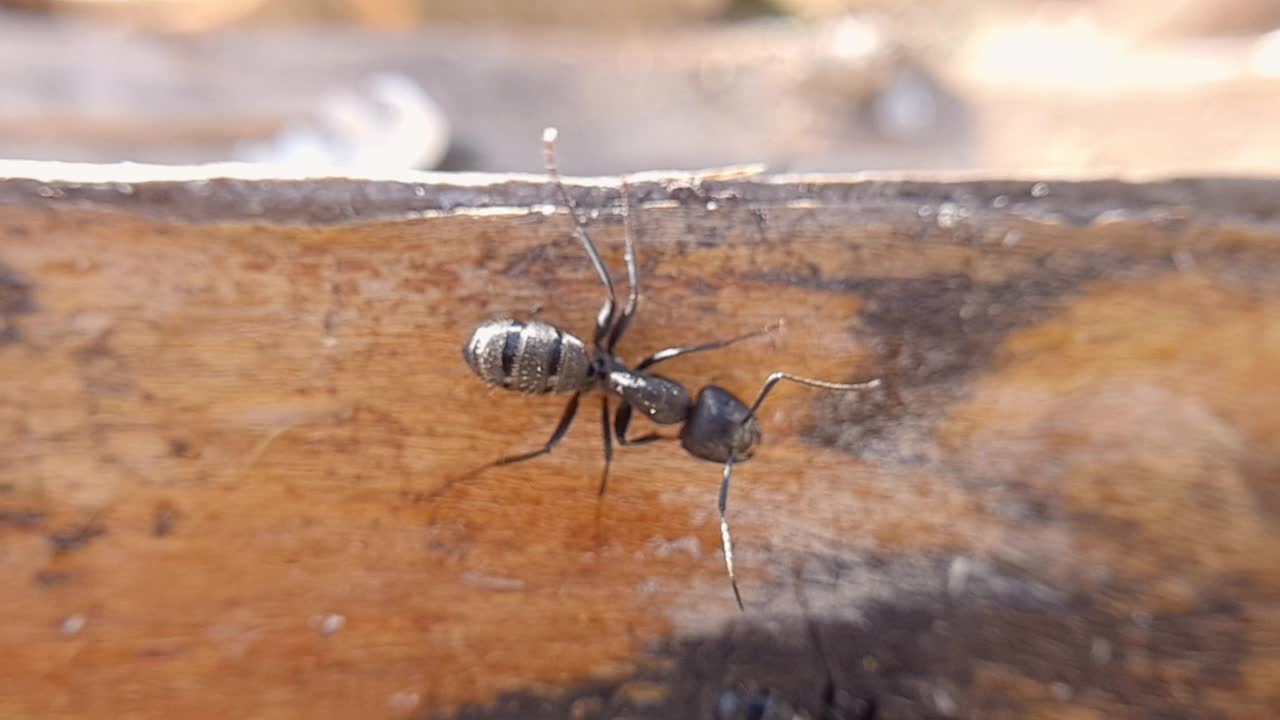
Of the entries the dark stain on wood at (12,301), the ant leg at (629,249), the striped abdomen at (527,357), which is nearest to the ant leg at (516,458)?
the striped abdomen at (527,357)

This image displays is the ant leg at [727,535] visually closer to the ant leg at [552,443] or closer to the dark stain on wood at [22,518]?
the ant leg at [552,443]

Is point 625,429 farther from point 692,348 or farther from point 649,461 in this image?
point 692,348

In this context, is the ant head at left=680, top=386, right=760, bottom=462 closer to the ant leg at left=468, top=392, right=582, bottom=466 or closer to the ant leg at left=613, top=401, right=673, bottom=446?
the ant leg at left=613, top=401, right=673, bottom=446

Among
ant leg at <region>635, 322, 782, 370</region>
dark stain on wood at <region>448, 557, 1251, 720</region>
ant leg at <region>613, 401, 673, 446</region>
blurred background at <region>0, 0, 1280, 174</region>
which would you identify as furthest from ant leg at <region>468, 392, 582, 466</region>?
blurred background at <region>0, 0, 1280, 174</region>

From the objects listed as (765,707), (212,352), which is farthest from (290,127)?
(765,707)

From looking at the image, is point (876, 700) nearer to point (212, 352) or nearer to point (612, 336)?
point (612, 336)

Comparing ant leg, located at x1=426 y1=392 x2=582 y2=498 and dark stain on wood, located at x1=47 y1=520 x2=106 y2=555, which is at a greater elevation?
ant leg, located at x1=426 y1=392 x2=582 y2=498
